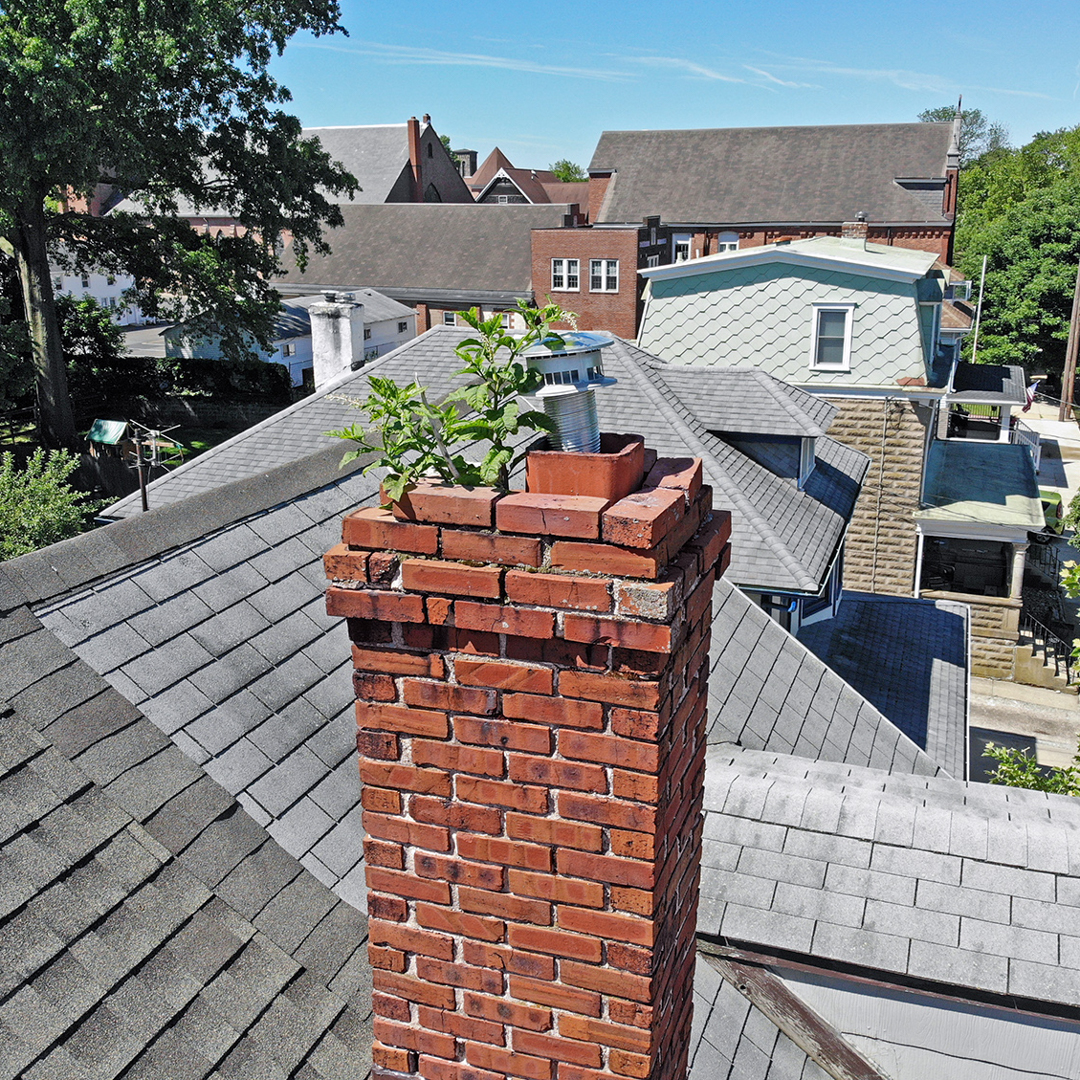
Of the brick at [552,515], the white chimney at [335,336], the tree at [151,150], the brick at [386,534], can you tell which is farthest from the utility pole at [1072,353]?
the brick at [386,534]

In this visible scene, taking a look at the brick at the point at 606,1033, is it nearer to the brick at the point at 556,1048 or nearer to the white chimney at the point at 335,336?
the brick at the point at 556,1048

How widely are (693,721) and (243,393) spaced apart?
33.5m

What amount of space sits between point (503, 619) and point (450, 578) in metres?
0.18

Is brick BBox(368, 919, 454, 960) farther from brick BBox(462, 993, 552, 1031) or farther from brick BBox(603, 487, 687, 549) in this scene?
brick BBox(603, 487, 687, 549)

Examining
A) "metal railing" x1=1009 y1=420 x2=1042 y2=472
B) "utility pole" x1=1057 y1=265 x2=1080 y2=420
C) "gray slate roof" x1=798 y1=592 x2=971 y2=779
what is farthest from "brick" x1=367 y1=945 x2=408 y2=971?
"utility pole" x1=1057 y1=265 x2=1080 y2=420

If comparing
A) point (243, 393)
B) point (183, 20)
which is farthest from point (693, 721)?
point (243, 393)

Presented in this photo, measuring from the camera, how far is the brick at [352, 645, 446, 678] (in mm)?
2701

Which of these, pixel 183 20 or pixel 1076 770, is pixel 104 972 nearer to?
pixel 1076 770

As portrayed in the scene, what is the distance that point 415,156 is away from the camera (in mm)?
60156

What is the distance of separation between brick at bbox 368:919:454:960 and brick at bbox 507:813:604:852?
0.46 meters

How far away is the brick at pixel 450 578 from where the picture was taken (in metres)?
2.55

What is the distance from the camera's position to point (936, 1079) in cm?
543

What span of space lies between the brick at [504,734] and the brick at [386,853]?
1.42ft

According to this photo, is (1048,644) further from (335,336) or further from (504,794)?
(504,794)
